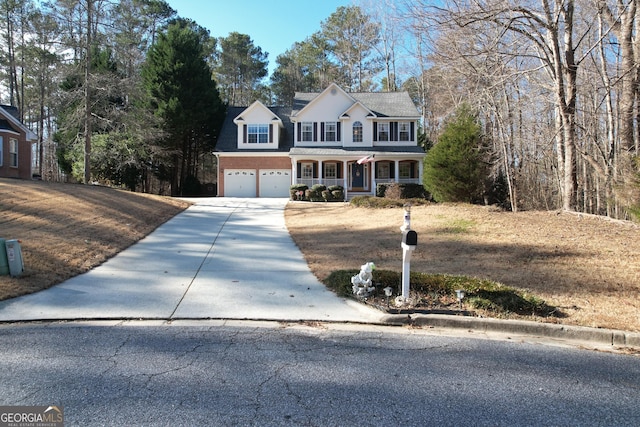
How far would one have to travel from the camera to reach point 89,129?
22.7 meters

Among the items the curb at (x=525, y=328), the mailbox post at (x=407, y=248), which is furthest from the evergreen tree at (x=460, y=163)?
the curb at (x=525, y=328)

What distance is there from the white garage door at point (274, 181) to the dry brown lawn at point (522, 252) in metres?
15.7

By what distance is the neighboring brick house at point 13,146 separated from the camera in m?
23.5

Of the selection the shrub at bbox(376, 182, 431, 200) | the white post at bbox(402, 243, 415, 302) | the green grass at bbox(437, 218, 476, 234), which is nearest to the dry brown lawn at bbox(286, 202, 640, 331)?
the green grass at bbox(437, 218, 476, 234)

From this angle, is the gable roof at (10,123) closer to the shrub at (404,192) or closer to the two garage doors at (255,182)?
the two garage doors at (255,182)

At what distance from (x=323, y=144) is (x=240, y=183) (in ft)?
21.9

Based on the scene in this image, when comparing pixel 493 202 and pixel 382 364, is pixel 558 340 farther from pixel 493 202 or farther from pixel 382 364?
pixel 493 202

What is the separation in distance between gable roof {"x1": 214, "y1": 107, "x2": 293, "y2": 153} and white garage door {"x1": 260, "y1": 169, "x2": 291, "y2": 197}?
154 centimetres

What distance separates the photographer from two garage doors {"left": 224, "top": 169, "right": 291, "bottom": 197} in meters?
30.1

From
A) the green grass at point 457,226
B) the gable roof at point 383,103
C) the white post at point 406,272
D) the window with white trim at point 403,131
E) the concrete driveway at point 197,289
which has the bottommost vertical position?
the concrete driveway at point 197,289

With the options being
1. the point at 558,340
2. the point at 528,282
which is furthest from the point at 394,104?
the point at 558,340

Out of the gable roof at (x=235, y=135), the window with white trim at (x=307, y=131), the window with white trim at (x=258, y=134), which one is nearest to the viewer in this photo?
the window with white trim at (x=307, y=131)

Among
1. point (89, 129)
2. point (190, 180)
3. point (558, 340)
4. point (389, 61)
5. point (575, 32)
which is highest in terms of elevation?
point (389, 61)

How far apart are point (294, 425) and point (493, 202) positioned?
2204 cm
